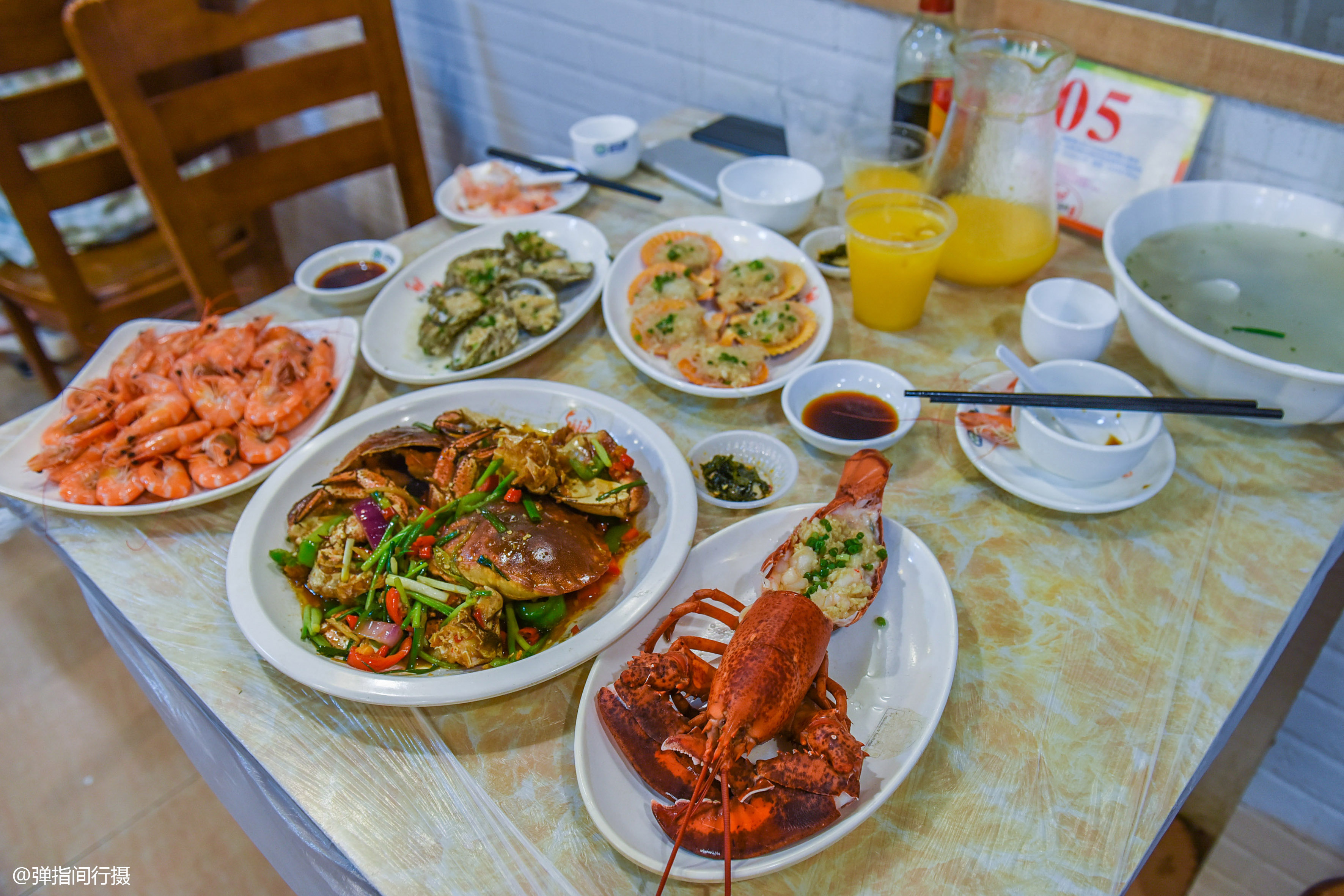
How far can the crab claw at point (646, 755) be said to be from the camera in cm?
113

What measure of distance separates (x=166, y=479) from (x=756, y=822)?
1.45 meters

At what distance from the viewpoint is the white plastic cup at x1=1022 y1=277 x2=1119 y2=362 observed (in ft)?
5.81

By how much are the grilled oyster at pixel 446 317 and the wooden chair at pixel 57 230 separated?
1262 mm

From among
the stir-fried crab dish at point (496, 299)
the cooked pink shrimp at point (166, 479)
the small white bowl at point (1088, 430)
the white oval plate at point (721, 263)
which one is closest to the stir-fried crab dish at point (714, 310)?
the white oval plate at point (721, 263)

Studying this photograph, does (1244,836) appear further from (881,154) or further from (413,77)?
(413,77)

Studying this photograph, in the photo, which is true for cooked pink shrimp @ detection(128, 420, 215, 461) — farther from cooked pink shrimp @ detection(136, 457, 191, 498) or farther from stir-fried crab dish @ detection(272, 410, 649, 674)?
stir-fried crab dish @ detection(272, 410, 649, 674)

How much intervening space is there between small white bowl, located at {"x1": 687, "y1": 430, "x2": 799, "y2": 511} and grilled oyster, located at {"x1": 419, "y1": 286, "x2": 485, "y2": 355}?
2.57 ft

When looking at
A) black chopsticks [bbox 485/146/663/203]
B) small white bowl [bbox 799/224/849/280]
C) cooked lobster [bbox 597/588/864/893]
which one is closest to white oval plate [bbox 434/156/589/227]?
black chopsticks [bbox 485/146/663/203]

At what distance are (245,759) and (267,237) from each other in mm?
3466

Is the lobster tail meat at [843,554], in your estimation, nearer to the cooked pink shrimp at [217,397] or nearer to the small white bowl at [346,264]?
the cooked pink shrimp at [217,397]

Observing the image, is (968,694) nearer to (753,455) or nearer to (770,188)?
(753,455)

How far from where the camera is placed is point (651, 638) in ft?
4.28

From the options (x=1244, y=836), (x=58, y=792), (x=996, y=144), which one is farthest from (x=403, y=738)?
(x=1244, y=836)

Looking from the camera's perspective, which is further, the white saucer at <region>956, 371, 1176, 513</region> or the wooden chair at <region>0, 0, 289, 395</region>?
the wooden chair at <region>0, 0, 289, 395</region>
